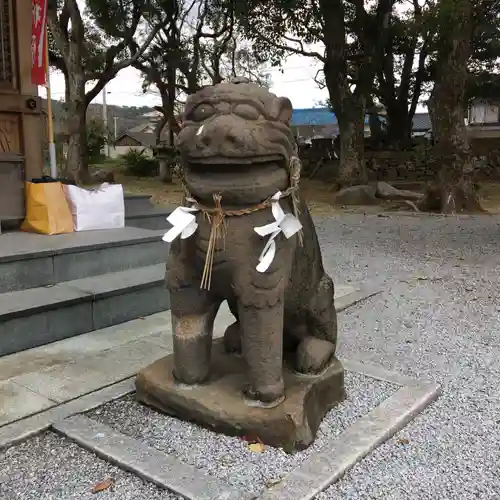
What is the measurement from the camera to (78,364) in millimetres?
3102

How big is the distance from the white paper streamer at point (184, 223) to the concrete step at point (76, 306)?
1.51 meters

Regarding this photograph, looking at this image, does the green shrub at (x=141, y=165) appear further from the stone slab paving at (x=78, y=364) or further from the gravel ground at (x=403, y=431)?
the stone slab paving at (x=78, y=364)

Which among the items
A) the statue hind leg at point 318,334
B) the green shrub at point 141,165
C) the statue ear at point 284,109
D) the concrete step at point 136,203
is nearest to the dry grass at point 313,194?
the green shrub at point 141,165

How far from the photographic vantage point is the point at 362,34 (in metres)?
13.6

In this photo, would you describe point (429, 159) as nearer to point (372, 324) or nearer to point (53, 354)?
point (372, 324)

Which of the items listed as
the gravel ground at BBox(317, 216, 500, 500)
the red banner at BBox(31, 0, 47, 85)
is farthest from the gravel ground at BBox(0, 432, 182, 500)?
the red banner at BBox(31, 0, 47, 85)

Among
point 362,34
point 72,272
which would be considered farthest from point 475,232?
point 362,34

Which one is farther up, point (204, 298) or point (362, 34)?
point (362, 34)

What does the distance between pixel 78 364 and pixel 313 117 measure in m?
30.8

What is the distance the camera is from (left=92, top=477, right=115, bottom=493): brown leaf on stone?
6.59ft

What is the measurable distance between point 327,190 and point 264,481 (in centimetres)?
1314

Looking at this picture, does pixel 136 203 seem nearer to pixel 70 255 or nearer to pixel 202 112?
pixel 70 255

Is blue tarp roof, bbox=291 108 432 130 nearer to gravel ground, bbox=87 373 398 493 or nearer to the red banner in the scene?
the red banner

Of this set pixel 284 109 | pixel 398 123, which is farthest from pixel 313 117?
pixel 284 109
